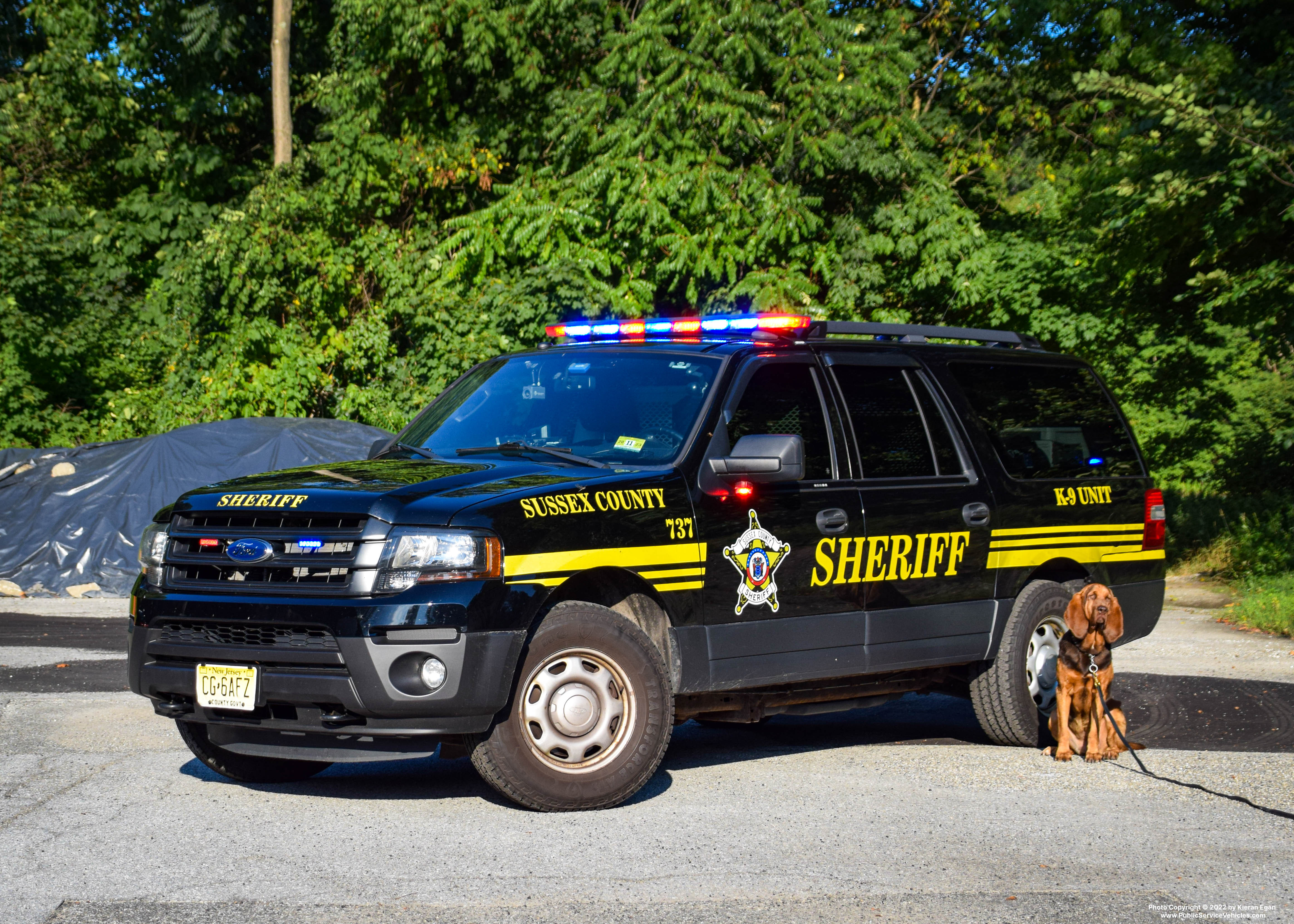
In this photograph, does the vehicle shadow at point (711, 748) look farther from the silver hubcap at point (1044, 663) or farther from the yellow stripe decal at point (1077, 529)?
the yellow stripe decal at point (1077, 529)

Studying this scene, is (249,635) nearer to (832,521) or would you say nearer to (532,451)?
(532,451)

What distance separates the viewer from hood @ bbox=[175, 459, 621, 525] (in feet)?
17.0

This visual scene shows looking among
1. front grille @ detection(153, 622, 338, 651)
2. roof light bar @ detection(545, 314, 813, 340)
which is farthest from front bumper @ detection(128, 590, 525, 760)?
roof light bar @ detection(545, 314, 813, 340)

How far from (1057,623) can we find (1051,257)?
12.8 m

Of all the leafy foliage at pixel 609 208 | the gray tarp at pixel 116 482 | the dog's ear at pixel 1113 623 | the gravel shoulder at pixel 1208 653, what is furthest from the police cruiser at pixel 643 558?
the gray tarp at pixel 116 482

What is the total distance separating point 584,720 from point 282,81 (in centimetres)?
2157

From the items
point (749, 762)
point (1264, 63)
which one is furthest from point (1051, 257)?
point (749, 762)

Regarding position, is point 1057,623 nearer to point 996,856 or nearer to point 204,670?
point 996,856

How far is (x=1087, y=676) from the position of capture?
6773mm

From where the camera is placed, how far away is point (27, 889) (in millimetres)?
4426

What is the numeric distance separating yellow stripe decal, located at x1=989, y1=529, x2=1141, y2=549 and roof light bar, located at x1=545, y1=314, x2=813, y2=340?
1.57 m

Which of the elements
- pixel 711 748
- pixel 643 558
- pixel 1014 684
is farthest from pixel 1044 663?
pixel 643 558

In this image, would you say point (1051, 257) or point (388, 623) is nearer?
point (388, 623)

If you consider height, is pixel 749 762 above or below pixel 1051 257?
below
